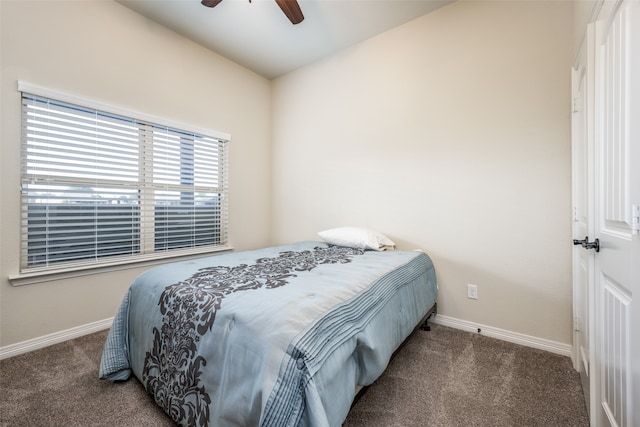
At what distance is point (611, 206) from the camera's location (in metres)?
1.02

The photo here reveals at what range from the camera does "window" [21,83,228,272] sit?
201 cm

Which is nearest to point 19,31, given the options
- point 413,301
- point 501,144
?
point 413,301

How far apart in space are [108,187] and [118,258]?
64 cm

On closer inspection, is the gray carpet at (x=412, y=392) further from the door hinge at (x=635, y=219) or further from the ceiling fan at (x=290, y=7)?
the ceiling fan at (x=290, y=7)

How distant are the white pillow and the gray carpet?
858 mm

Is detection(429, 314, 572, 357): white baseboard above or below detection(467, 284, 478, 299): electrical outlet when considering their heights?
below

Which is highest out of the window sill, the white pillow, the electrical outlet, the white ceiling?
the white ceiling

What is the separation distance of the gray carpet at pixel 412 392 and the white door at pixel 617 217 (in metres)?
0.32

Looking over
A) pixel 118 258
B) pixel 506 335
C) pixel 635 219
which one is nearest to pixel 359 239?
pixel 506 335

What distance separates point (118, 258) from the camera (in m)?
2.40

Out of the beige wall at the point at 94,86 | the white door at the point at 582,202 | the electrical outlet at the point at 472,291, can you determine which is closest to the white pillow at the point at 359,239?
the electrical outlet at the point at 472,291

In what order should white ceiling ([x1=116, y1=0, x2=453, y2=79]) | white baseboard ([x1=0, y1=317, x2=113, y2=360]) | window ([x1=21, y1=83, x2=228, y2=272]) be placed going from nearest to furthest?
white baseboard ([x1=0, y1=317, x2=113, y2=360])
window ([x1=21, y1=83, x2=228, y2=272])
white ceiling ([x1=116, y1=0, x2=453, y2=79])

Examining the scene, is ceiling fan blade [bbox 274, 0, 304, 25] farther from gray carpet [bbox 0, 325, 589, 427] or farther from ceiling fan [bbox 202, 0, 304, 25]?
gray carpet [bbox 0, 325, 589, 427]

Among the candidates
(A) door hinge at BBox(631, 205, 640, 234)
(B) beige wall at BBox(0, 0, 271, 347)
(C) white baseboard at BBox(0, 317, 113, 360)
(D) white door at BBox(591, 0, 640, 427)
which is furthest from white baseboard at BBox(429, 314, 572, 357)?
(C) white baseboard at BBox(0, 317, 113, 360)
